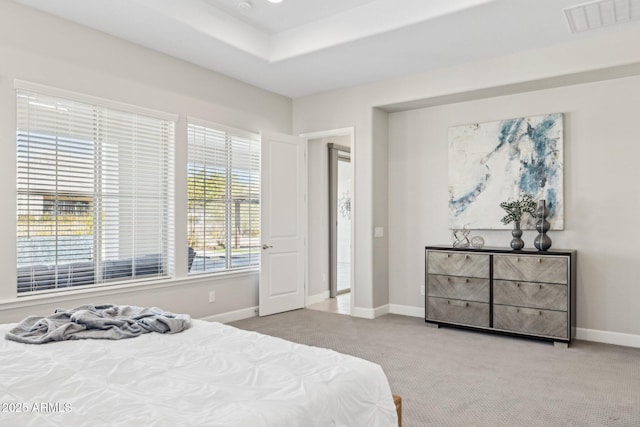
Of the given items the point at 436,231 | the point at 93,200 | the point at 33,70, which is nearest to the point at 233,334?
the point at 93,200

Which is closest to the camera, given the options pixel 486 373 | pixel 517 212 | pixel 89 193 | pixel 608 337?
pixel 486 373

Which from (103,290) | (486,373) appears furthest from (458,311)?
(103,290)

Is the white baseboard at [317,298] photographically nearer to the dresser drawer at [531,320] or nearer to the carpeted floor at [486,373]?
the carpeted floor at [486,373]

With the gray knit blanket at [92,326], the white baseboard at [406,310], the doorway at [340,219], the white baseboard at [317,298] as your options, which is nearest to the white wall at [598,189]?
the white baseboard at [406,310]

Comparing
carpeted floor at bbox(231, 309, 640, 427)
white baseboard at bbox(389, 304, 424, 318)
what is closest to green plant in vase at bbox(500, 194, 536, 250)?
carpeted floor at bbox(231, 309, 640, 427)

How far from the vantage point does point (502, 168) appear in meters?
4.66

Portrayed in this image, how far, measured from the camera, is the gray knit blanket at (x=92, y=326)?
2205mm

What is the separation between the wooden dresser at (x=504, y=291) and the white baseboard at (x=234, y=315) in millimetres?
1964

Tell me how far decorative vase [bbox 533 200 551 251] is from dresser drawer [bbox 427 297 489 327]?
29.8 inches

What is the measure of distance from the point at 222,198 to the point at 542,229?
10.7 feet

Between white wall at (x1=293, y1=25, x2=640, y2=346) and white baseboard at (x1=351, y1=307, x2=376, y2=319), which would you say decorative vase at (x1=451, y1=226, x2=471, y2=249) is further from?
white baseboard at (x1=351, y1=307, x2=376, y2=319)

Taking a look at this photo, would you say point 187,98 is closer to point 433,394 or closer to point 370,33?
point 370,33

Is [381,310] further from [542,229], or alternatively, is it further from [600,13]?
[600,13]

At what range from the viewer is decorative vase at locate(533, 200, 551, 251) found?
13.7 feet
